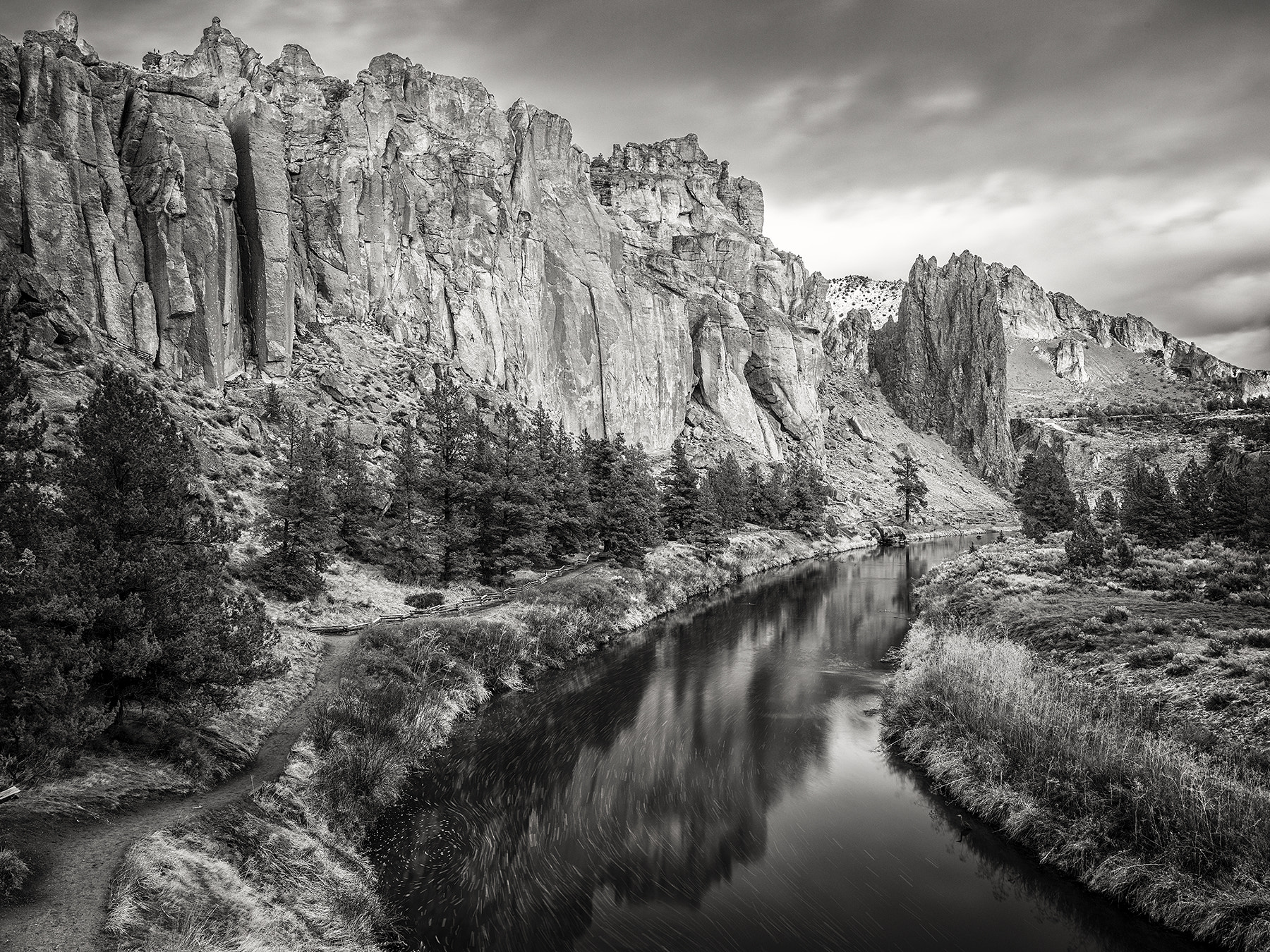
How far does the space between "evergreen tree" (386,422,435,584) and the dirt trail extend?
21.8m

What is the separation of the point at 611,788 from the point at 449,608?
52.1 ft

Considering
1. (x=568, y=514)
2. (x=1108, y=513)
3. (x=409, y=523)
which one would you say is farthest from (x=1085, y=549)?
(x=409, y=523)

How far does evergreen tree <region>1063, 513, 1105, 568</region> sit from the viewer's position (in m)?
37.2

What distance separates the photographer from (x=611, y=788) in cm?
1925

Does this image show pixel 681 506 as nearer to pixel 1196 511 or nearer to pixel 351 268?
pixel 1196 511

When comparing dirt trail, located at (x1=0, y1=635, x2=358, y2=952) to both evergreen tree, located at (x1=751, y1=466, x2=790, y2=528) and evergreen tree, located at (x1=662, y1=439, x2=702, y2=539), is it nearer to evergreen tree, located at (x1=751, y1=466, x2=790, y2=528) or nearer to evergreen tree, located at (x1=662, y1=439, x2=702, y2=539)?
evergreen tree, located at (x1=662, y1=439, x2=702, y2=539)

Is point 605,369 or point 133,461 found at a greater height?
point 605,369

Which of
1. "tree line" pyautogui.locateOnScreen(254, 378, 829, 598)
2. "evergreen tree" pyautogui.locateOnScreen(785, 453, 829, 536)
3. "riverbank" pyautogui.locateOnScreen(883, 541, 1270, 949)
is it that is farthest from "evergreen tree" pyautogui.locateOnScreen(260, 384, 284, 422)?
"evergreen tree" pyautogui.locateOnScreen(785, 453, 829, 536)

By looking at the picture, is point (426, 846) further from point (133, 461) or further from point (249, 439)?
point (249, 439)

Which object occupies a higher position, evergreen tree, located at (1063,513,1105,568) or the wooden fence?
evergreen tree, located at (1063,513,1105,568)

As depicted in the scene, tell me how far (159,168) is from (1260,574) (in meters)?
84.3

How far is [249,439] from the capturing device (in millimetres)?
50969

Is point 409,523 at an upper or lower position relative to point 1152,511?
upper

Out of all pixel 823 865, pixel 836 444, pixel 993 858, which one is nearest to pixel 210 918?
pixel 823 865
